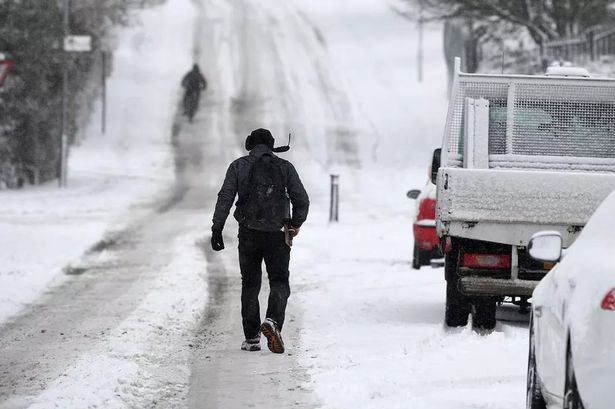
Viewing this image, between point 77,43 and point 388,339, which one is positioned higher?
point 77,43

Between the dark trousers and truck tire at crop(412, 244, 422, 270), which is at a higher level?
the dark trousers

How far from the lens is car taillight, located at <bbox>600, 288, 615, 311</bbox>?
17.4ft

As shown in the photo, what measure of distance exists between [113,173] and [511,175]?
2571 cm

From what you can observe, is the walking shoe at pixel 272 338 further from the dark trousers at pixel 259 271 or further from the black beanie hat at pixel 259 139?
the black beanie hat at pixel 259 139

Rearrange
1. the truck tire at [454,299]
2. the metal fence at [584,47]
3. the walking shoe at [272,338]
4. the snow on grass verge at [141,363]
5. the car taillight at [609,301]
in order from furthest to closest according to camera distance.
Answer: the metal fence at [584,47]
the truck tire at [454,299]
the walking shoe at [272,338]
the snow on grass verge at [141,363]
the car taillight at [609,301]

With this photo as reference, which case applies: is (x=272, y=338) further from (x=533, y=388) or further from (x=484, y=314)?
(x=533, y=388)

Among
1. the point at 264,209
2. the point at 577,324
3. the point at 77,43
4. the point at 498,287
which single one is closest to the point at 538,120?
the point at 498,287

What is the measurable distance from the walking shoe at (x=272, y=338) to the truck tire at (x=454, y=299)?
204 centimetres

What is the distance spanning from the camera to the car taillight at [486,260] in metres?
11.8

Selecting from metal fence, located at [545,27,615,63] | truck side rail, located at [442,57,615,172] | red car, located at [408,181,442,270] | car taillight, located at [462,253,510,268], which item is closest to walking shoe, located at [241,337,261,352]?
car taillight, located at [462,253,510,268]

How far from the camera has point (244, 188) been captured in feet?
36.1

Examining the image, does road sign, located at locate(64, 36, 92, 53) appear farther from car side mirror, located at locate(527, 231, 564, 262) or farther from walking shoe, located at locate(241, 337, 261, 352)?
car side mirror, located at locate(527, 231, 564, 262)

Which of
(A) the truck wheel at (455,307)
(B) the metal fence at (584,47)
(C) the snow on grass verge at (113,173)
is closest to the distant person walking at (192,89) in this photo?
(C) the snow on grass verge at (113,173)

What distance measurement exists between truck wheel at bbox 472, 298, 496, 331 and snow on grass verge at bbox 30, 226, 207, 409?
7.90 ft
